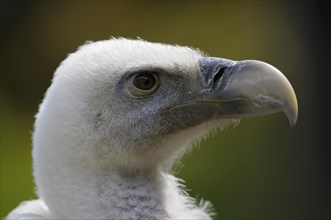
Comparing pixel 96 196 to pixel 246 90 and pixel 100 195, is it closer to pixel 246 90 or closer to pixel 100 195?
pixel 100 195

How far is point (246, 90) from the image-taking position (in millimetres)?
3500

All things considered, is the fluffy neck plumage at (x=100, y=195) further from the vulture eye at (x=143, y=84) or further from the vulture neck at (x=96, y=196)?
the vulture eye at (x=143, y=84)

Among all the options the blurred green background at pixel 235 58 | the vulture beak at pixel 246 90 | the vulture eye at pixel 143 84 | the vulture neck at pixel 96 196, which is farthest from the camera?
the blurred green background at pixel 235 58

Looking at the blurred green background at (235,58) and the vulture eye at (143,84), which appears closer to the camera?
the vulture eye at (143,84)

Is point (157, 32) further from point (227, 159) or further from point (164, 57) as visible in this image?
point (164, 57)

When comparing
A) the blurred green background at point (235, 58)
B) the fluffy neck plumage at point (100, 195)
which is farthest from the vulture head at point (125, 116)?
the blurred green background at point (235, 58)

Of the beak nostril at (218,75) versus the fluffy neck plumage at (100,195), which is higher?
the beak nostril at (218,75)

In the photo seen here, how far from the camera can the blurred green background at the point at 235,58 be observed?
8695 mm

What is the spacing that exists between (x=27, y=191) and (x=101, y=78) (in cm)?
389

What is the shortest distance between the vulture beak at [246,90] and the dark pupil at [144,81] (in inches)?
8.2

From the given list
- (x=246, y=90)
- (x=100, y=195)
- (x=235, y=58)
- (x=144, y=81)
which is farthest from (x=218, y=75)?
(x=235, y=58)

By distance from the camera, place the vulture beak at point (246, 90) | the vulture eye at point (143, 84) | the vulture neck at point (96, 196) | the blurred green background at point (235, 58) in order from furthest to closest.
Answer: the blurred green background at point (235, 58) < the vulture eye at point (143, 84) < the vulture neck at point (96, 196) < the vulture beak at point (246, 90)

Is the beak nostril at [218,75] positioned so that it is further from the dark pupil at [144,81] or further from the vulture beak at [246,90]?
the dark pupil at [144,81]

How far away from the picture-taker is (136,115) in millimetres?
3732
